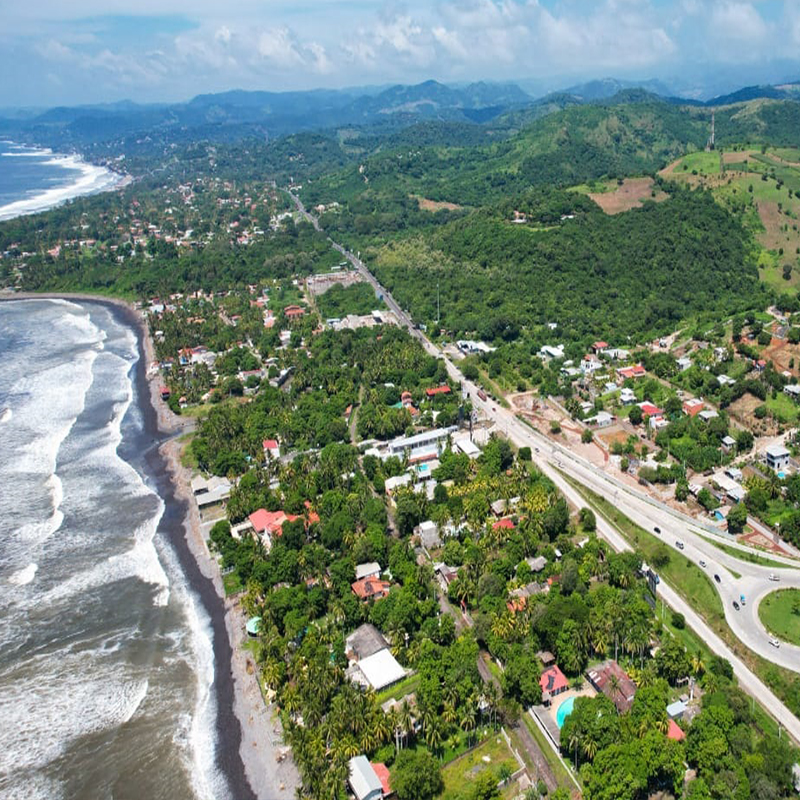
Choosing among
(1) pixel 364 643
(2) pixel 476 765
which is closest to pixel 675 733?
(2) pixel 476 765

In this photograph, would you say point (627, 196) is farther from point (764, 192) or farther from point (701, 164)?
point (764, 192)

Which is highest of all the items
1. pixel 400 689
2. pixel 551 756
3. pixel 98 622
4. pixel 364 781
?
pixel 364 781

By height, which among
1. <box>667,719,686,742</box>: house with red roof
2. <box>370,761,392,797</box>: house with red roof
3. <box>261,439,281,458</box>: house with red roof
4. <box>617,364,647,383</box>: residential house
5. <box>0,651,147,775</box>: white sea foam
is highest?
<box>617,364,647,383</box>: residential house

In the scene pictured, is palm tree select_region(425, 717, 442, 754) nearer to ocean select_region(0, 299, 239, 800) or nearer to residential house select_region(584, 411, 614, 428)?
ocean select_region(0, 299, 239, 800)

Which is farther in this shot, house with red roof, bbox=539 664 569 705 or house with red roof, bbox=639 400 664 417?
house with red roof, bbox=639 400 664 417

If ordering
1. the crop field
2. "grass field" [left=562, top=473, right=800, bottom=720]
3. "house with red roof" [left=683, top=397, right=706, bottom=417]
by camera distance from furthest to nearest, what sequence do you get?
the crop field, "house with red roof" [left=683, top=397, right=706, bottom=417], "grass field" [left=562, top=473, right=800, bottom=720]

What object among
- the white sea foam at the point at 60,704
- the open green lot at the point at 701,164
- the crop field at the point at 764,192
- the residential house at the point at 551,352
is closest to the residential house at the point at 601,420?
the residential house at the point at 551,352

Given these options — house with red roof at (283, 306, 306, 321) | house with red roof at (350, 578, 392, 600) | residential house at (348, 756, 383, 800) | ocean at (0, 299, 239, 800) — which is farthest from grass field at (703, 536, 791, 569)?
house with red roof at (283, 306, 306, 321)
